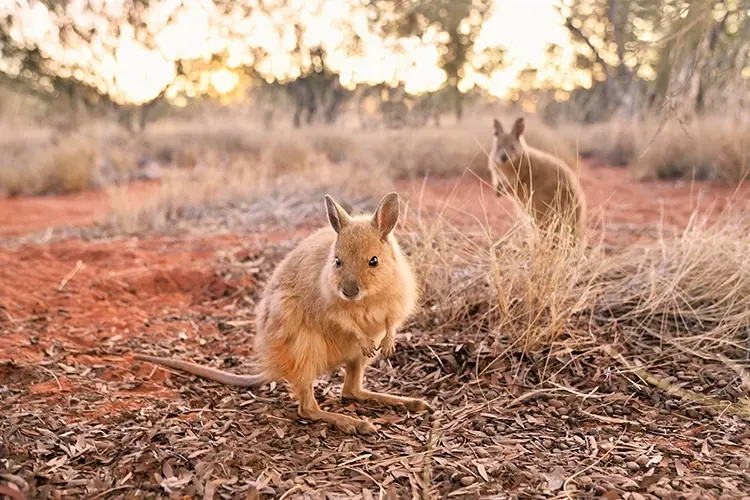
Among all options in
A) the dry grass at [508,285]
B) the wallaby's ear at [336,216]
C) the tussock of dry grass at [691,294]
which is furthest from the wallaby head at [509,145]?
the wallaby's ear at [336,216]

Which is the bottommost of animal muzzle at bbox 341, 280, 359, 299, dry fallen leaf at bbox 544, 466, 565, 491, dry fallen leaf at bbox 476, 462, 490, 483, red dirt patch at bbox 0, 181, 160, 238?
red dirt patch at bbox 0, 181, 160, 238

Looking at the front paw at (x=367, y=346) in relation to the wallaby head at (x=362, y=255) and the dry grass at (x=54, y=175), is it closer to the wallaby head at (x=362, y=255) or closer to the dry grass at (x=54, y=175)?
the wallaby head at (x=362, y=255)

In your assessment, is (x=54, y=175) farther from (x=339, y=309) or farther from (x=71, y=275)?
(x=339, y=309)

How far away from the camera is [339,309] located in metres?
3.06

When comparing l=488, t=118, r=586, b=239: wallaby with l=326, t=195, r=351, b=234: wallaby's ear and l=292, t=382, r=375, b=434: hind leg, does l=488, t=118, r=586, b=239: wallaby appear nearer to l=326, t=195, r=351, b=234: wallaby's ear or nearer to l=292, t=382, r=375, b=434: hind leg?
l=326, t=195, r=351, b=234: wallaby's ear

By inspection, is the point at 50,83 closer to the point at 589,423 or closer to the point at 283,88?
the point at 283,88

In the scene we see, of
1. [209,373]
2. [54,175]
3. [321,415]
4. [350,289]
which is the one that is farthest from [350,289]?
[54,175]

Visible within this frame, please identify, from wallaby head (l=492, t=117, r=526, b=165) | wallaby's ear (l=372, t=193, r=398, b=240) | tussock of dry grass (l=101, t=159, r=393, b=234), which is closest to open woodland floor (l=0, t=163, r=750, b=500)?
wallaby's ear (l=372, t=193, r=398, b=240)

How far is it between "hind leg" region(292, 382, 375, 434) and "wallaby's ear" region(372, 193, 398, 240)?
813 mm

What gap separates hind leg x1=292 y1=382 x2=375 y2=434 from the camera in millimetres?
3014

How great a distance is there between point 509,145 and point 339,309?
3340 millimetres

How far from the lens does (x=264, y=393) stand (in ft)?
11.7

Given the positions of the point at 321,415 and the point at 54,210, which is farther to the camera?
the point at 54,210

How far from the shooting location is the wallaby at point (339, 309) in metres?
3.04
